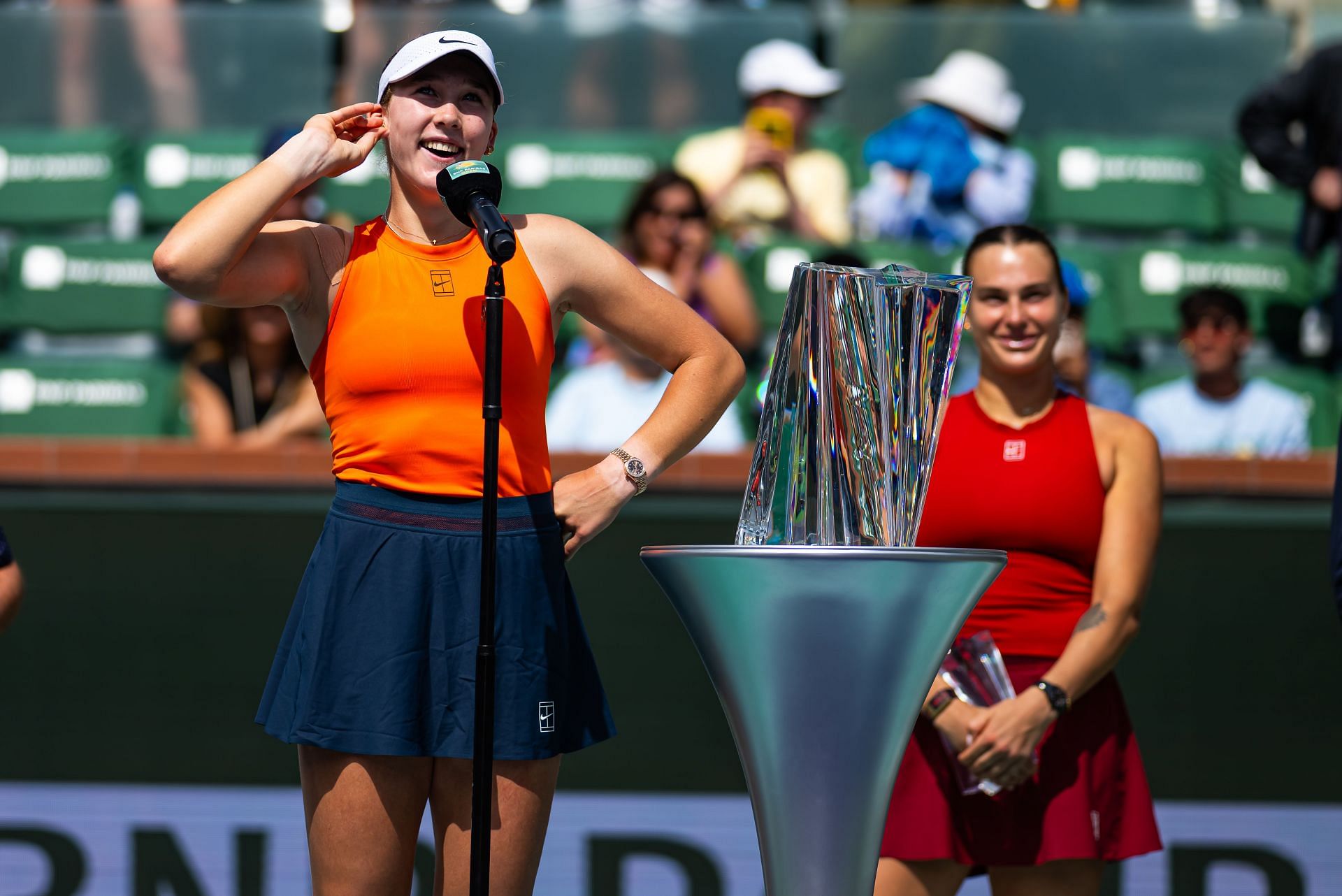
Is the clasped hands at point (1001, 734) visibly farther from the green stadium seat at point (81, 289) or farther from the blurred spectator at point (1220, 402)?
the green stadium seat at point (81, 289)

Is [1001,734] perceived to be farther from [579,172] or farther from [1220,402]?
[579,172]

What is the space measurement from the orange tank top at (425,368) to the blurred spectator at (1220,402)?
3147mm

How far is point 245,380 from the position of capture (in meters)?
4.88

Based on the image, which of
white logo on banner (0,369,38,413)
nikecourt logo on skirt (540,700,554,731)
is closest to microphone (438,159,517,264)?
nikecourt logo on skirt (540,700,554,731)

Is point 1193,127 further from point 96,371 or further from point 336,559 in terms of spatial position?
point 336,559

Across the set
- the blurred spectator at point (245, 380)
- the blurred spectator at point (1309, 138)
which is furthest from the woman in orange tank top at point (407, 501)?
the blurred spectator at point (1309, 138)

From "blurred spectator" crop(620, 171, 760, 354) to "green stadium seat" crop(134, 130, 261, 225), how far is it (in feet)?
6.05

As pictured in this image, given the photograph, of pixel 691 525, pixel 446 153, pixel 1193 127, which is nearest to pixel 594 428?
pixel 691 525

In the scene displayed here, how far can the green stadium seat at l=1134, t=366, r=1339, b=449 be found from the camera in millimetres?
5270

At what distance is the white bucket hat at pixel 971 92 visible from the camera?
19.4ft

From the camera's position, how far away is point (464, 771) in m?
2.23

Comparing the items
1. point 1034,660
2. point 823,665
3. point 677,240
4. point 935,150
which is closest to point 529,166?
point 677,240

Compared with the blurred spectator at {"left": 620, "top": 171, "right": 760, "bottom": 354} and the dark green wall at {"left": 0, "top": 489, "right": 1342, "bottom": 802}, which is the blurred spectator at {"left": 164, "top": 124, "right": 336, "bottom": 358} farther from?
the dark green wall at {"left": 0, "top": 489, "right": 1342, "bottom": 802}

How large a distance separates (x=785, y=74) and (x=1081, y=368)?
180 centimetres
